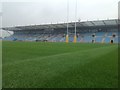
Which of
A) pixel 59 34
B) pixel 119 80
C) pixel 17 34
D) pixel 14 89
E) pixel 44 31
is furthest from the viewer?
pixel 17 34

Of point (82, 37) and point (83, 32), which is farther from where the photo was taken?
point (83, 32)

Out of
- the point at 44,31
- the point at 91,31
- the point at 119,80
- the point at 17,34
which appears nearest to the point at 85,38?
the point at 91,31

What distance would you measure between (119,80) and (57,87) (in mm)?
1085

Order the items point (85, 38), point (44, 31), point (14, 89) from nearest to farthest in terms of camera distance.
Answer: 1. point (14, 89)
2. point (85, 38)
3. point (44, 31)

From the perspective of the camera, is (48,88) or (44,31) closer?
(48,88)

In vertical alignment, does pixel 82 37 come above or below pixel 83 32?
below

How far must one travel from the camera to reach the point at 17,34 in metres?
58.1

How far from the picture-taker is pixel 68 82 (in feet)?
8.07

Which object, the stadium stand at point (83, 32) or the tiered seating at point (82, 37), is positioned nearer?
the stadium stand at point (83, 32)

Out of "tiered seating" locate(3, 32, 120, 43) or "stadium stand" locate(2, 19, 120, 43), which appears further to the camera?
"tiered seating" locate(3, 32, 120, 43)

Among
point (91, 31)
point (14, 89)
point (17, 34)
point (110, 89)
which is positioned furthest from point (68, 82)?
point (17, 34)

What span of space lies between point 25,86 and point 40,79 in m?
0.40

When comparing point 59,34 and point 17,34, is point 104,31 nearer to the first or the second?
point 59,34

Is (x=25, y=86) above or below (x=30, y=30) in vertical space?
below
